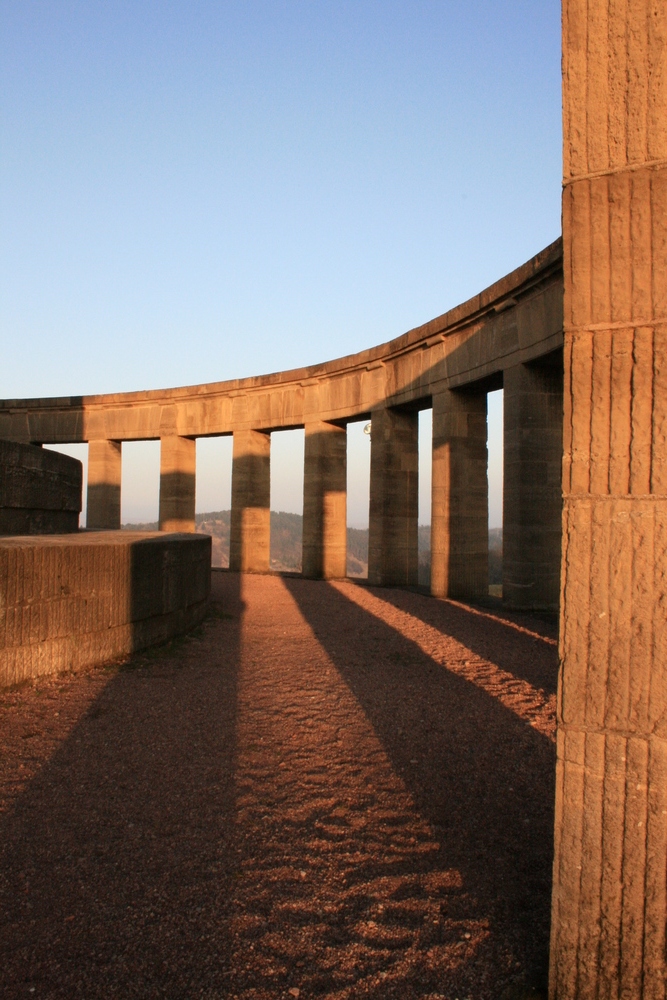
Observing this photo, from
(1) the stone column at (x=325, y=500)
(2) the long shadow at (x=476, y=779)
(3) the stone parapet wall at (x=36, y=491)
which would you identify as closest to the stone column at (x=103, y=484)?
(1) the stone column at (x=325, y=500)

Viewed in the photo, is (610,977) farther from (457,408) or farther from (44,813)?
(457,408)

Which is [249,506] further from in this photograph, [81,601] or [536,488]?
[81,601]

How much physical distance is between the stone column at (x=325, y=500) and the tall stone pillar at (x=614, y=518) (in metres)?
16.7

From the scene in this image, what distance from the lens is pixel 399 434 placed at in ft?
56.0

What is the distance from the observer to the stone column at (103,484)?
75.0 feet

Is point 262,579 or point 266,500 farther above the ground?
point 266,500

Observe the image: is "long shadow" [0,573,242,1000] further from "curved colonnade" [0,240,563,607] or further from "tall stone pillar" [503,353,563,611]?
"curved colonnade" [0,240,563,607]

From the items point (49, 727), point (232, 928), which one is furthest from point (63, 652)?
point (232, 928)

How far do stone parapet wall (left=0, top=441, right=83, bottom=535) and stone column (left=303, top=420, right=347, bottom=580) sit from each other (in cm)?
832

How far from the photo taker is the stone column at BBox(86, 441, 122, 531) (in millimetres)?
22859

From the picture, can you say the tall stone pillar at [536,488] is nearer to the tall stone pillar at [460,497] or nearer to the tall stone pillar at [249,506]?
the tall stone pillar at [460,497]

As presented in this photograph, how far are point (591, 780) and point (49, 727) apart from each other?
4.42m

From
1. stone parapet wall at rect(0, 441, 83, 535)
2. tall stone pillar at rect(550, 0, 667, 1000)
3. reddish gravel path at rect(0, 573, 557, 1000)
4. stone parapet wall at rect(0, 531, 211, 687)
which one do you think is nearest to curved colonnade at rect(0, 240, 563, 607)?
reddish gravel path at rect(0, 573, 557, 1000)

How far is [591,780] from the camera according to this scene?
2.35 metres
